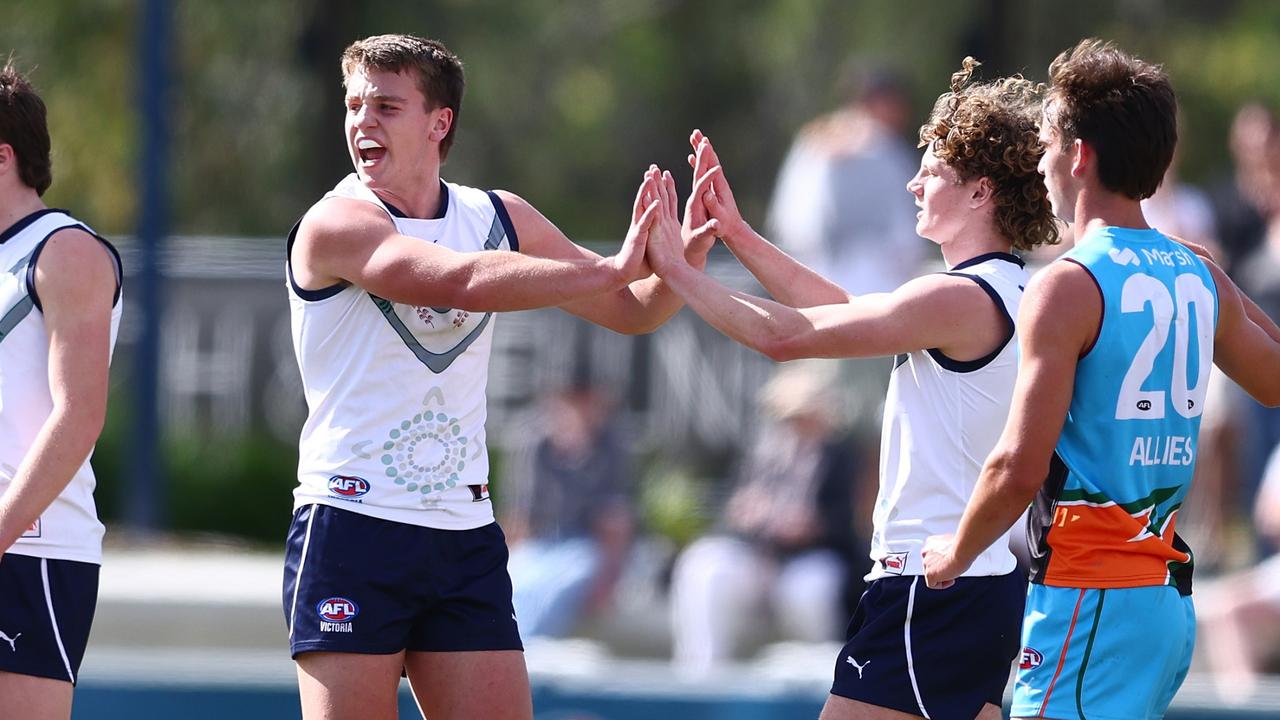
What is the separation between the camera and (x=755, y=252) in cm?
410

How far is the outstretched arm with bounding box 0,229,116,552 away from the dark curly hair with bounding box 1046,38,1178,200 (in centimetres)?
208

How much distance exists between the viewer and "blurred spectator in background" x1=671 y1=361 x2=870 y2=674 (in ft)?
25.1

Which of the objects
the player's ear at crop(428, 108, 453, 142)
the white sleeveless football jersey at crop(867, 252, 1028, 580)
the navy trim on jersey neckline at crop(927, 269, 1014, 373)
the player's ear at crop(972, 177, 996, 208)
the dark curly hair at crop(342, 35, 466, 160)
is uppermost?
the dark curly hair at crop(342, 35, 466, 160)

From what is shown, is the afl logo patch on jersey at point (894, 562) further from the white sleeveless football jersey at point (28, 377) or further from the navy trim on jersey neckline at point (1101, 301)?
the white sleeveless football jersey at point (28, 377)

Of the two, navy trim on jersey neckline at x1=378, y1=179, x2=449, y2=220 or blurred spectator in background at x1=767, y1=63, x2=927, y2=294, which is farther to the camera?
blurred spectator in background at x1=767, y1=63, x2=927, y2=294

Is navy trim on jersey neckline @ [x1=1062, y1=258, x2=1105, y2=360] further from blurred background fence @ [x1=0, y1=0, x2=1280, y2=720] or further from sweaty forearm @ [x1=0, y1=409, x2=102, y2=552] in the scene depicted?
sweaty forearm @ [x1=0, y1=409, x2=102, y2=552]

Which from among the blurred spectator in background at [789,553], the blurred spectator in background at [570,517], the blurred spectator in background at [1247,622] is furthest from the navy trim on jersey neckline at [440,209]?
the blurred spectator in background at [1247,622]

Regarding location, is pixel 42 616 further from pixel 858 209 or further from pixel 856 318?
pixel 858 209

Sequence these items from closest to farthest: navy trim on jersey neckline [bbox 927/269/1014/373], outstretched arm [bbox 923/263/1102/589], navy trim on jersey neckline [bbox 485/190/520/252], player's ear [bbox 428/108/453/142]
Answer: outstretched arm [bbox 923/263/1102/589] < navy trim on jersey neckline [bbox 927/269/1014/373] < player's ear [bbox 428/108/453/142] < navy trim on jersey neckline [bbox 485/190/520/252]

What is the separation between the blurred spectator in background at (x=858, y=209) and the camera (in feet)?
26.9

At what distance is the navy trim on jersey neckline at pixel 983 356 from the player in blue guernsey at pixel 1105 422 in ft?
Answer: 0.84

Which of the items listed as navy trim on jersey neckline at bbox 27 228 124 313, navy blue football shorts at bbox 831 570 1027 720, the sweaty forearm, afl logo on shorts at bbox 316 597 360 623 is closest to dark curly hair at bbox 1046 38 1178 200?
navy blue football shorts at bbox 831 570 1027 720

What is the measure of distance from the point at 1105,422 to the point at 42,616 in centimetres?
227

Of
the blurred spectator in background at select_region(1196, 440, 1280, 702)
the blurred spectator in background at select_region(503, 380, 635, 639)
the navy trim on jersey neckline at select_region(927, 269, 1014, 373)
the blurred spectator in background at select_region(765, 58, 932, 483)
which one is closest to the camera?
the navy trim on jersey neckline at select_region(927, 269, 1014, 373)
